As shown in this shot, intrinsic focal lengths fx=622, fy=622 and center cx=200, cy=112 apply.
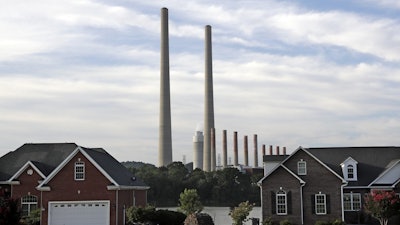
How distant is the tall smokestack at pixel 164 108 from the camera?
119375mm

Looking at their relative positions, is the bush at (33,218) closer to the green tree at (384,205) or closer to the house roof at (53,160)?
the house roof at (53,160)

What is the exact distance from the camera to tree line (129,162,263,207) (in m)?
98.2

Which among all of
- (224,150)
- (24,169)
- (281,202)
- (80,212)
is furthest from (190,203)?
(224,150)

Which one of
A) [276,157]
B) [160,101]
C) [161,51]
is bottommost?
[276,157]

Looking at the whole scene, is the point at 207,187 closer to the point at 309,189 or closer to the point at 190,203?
the point at 190,203

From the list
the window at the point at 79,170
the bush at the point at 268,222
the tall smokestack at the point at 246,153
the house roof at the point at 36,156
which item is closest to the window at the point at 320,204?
the bush at the point at 268,222

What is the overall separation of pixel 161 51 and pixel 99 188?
79620 millimetres

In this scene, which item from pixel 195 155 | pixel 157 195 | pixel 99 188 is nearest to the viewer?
pixel 99 188

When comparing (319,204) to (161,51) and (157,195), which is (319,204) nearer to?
(157,195)

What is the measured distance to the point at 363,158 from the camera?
49719 millimetres

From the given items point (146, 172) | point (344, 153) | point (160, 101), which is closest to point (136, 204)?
point (344, 153)

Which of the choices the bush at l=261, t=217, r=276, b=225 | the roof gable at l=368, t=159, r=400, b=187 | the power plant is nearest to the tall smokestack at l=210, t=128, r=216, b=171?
the power plant

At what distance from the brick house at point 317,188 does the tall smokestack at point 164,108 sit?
→ 73385 mm

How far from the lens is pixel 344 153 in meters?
50.3
